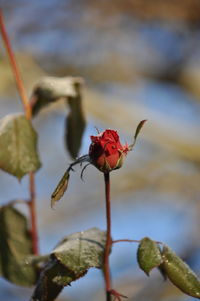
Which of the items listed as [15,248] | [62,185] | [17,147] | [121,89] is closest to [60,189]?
[62,185]

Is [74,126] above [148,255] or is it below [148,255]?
above

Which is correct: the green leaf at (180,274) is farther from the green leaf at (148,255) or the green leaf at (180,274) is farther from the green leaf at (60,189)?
the green leaf at (60,189)

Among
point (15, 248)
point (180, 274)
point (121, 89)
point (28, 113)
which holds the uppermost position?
point (121, 89)

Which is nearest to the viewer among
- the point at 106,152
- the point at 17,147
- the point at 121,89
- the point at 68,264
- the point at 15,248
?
the point at 106,152

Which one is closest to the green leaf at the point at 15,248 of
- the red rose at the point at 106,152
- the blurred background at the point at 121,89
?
the red rose at the point at 106,152

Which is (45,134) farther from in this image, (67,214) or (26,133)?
(26,133)

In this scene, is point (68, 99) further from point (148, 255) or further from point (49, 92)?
point (148, 255)

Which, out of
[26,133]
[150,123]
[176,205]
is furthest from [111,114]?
[26,133]

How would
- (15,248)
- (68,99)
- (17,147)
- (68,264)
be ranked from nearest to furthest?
(68,264)
(17,147)
(15,248)
(68,99)

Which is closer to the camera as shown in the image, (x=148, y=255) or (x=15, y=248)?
(x=148, y=255)
